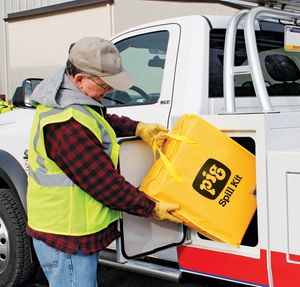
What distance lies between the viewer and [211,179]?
196cm

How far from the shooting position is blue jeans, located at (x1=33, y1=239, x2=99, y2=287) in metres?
1.75

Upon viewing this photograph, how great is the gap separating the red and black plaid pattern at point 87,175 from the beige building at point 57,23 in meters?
8.61

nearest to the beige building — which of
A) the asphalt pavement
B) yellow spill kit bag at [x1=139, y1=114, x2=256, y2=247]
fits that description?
the asphalt pavement

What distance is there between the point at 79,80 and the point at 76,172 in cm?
44

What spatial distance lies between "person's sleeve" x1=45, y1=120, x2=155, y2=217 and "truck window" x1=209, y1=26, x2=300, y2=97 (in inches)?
39.2

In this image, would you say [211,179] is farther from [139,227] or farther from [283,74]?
[283,74]

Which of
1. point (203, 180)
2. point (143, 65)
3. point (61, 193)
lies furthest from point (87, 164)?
point (143, 65)

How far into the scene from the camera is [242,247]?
200 cm

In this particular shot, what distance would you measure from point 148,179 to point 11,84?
1087 centimetres

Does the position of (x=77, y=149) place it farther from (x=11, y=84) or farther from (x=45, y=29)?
(x=11, y=84)

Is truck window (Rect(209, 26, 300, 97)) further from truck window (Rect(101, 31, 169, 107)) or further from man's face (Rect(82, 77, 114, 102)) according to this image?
A: man's face (Rect(82, 77, 114, 102))

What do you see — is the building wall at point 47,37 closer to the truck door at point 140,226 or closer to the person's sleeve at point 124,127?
the person's sleeve at point 124,127

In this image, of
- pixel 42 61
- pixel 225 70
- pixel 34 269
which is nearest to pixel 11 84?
pixel 42 61

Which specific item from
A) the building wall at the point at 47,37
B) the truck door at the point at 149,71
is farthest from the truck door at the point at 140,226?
the building wall at the point at 47,37
